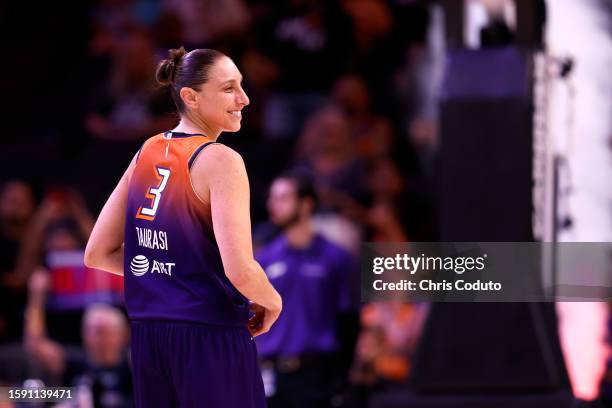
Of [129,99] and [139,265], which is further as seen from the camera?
[129,99]

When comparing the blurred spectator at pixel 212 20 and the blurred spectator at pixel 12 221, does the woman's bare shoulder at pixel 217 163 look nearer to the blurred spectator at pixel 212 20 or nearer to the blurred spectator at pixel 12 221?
the blurred spectator at pixel 12 221

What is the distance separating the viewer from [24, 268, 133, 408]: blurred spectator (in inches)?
254

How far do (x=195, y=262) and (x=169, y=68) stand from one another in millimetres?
655

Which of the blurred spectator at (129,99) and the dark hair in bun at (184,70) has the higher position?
the blurred spectator at (129,99)

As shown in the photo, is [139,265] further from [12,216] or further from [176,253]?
[12,216]

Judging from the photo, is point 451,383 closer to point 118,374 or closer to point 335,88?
point 118,374

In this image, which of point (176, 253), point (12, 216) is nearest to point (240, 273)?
point (176, 253)

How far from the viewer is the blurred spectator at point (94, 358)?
6445 millimetres

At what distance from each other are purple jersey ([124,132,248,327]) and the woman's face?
108 mm

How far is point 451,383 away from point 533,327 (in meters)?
0.50

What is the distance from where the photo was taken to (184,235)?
3.50 m

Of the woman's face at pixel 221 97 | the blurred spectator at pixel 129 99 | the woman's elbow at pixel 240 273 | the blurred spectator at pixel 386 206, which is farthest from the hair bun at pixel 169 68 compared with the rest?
the blurred spectator at pixel 129 99

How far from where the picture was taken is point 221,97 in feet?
11.9
